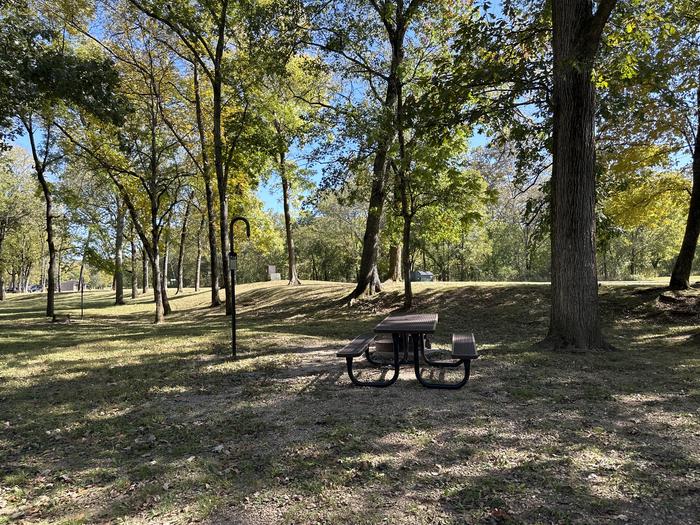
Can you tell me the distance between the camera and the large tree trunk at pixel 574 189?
6738mm

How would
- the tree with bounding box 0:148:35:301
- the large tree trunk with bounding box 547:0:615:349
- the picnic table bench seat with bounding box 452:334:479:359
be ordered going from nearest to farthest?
1. the picnic table bench seat with bounding box 452:334:479:359
2. the large tree trunk with bounding box 547:0:615:349
3. the tree with bounding box 0:148:35:301

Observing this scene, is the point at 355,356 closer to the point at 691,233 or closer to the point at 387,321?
the point at 387,321

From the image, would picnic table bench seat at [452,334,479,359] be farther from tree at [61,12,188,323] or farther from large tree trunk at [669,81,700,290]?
tree at [61,12,188,323]

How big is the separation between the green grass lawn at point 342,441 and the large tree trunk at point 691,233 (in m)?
5.40

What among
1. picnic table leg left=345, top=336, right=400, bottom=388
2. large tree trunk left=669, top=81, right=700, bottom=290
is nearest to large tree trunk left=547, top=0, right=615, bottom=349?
picnic table leg left=345, top=336, right=400, bottom=388

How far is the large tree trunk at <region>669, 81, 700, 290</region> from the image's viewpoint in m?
11.5

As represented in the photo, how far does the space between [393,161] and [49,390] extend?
9397mm

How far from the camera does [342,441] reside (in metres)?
3.62

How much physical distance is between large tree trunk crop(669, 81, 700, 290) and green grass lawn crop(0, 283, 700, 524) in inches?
213

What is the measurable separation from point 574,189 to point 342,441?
5506 mm

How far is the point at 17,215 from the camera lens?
100 feet

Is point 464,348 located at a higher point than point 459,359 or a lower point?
higher

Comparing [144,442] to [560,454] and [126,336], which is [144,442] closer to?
[560,454]

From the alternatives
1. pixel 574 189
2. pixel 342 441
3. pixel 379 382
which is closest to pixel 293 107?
pixel 574 189
